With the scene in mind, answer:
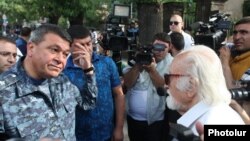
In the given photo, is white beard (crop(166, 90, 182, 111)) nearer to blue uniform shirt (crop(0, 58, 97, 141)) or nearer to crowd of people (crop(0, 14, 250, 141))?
crowd of people (crop(0, 14, 250, 141))

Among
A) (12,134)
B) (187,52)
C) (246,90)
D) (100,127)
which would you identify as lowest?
(100,127)

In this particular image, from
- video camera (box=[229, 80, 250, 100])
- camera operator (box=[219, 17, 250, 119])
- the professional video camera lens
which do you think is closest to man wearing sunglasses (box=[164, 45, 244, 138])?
video camera (box=[229, 80, 250, 100])

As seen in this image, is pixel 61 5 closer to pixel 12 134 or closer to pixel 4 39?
pixel 4 39

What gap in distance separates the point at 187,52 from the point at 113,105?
1441mm

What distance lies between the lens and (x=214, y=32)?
3.90 metres

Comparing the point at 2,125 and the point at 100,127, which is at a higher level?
the point at 2,125

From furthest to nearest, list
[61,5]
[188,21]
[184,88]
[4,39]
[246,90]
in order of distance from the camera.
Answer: [188,21], [61,5], [4,39], [246,90], [184,88]

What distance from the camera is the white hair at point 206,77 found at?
2164 millimetres

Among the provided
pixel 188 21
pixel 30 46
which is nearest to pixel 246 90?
pixel 30 46

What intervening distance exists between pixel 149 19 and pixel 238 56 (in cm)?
561

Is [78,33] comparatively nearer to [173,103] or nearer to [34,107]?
[34,107]

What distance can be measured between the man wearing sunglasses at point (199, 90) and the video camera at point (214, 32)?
51.4 inches

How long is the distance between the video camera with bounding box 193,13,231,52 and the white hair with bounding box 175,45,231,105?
4.47 ft

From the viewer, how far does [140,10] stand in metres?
8.98
